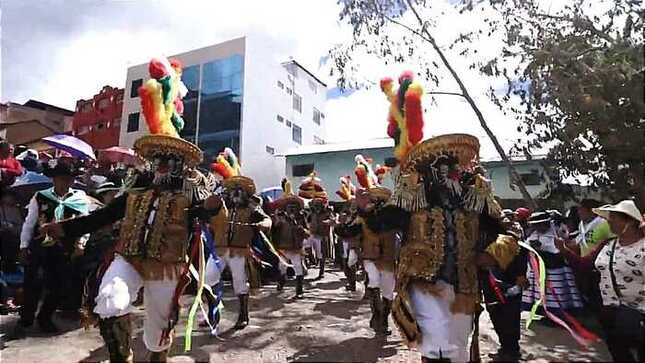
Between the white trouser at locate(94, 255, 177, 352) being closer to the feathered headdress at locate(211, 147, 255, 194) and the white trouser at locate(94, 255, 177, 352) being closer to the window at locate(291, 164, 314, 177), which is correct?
the feathered headdress at locate(211, 147, 255, 194)

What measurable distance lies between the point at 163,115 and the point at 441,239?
263cm

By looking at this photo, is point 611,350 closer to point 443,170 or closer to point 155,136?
point 443,170

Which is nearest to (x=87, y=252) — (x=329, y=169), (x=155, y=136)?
(x=155, y=136)

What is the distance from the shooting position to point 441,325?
138 inches

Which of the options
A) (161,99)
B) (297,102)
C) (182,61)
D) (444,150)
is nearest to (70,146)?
(161,99)

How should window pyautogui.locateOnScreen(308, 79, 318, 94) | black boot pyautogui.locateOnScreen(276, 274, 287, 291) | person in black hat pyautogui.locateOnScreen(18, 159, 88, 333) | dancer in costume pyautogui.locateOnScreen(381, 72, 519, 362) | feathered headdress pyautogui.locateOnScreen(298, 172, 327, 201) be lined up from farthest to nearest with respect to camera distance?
1. window pyautogui.locateOnScreen(308, 79, 318, 94)
2. feathered headdress pyautogui.locateOnScreen(298, 172, 327, 201)
3. black boot pyautogui.locateOnScreen(276, 274, 287, 291)
4. person in black hat pyautogui.locateOnScreen(18, 159, 88, 333)
5. dancer in costume pyautogui.locateOnScreen(381, 72, 519, 362)

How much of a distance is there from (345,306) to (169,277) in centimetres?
489

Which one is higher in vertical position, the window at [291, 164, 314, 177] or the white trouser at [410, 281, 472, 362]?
the window at [291, 164, 314, 177]

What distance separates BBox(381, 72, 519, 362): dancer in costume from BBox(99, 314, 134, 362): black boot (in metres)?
2.00

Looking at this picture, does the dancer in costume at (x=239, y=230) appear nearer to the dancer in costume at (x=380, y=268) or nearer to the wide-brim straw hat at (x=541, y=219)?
the dancer in costume at (x=380, y=268)

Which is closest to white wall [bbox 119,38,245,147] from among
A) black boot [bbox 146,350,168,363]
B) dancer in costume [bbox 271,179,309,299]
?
dancer in costume [bbox 271,179,309,299]

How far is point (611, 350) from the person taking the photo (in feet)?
8.18

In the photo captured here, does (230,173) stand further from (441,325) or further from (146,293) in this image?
(441,325)

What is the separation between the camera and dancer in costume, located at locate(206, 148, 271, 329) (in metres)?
6.68
